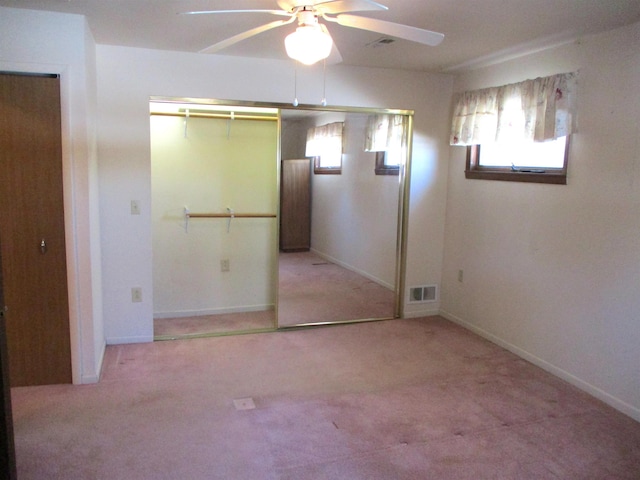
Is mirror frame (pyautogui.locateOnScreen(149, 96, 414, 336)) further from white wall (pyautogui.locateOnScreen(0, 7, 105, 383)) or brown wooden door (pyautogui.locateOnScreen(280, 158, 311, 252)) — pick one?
white wall (pyautogui.locateOnScreen(0, 7, 105, 383))

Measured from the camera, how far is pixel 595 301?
307cm

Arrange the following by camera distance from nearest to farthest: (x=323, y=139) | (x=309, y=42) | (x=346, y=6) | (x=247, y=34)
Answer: (x=346, y=6)
(x=309, y=42)
(x=247, y=34)
(x=323, y=139)

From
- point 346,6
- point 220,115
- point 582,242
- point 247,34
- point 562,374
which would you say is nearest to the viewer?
point 346,6

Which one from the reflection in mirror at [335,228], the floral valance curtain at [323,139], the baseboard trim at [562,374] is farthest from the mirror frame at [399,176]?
the baseboard trim at [562,374]

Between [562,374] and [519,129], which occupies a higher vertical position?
[519,129]

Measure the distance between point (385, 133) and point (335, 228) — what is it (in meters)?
0.98

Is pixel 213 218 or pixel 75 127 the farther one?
pixel 213 218

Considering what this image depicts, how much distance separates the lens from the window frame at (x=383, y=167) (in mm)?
4445

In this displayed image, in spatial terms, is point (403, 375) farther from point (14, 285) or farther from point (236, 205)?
point (14, 285)

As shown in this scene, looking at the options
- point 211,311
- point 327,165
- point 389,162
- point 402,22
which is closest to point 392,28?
point 402,22

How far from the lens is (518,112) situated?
351 cm

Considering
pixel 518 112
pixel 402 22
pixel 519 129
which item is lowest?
pixel 519 129

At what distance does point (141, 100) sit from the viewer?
3666 mm

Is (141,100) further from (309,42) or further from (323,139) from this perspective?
(309,42)
